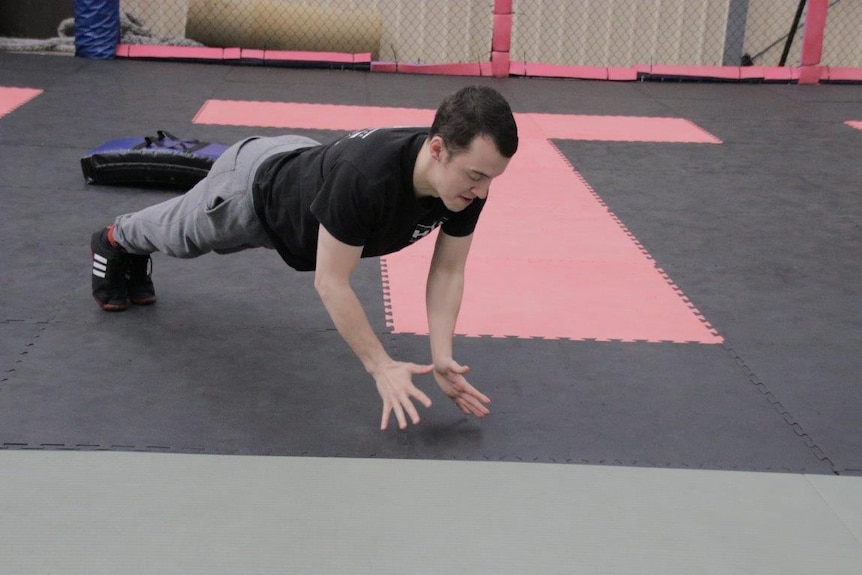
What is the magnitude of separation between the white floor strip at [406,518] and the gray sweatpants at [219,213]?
0.79m

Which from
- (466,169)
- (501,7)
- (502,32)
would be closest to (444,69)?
(502,32)

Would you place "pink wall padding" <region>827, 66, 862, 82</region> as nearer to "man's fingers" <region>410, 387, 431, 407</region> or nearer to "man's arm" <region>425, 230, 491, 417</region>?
"man's arm" <region>425, 230, 491, 417</region>

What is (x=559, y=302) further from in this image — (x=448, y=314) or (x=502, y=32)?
(x=502, y=32)

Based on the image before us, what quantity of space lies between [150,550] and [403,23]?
31.0ft

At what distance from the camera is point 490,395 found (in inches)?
132

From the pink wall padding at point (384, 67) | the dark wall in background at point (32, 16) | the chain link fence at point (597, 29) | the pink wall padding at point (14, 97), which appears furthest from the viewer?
the chain link fence at point (597, 29)

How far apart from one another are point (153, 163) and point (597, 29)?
7294mm

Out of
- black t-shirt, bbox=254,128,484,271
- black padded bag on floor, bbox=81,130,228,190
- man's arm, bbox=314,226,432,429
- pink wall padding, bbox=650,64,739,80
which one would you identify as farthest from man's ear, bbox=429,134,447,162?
pink wall padding, bbox=650,64,739,80

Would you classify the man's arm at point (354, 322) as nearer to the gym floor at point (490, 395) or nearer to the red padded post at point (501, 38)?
the gym floor at point (490, 395)

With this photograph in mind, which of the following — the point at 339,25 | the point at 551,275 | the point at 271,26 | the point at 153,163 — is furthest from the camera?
the point at 339,25

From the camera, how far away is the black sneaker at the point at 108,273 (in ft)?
12.3

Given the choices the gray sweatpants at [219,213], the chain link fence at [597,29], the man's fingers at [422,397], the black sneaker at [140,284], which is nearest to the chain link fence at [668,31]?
the chain link fence at [597,29]

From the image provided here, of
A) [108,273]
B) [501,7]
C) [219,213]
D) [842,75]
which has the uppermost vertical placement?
[219,213]

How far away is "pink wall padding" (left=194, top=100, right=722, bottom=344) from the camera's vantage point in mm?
3922
